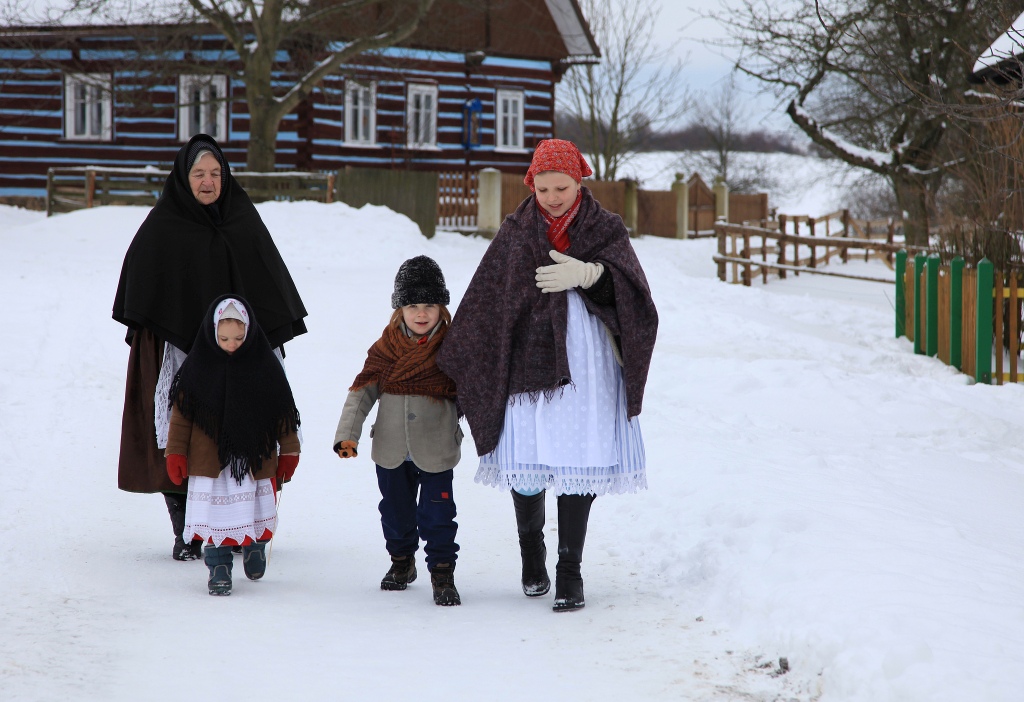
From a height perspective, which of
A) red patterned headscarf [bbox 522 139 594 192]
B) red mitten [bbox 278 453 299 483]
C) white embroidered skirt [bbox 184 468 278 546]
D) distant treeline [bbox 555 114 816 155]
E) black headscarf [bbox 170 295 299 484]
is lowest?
white embroidered skirt [bbox 184 468 278 546]

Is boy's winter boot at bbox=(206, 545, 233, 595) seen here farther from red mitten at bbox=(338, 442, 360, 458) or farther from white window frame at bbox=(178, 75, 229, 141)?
white window frame at bbox=(178, 75, 229, 141)

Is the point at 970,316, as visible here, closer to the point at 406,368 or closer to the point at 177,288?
the point at 406,368

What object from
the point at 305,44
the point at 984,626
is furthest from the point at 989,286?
the point at 305,44

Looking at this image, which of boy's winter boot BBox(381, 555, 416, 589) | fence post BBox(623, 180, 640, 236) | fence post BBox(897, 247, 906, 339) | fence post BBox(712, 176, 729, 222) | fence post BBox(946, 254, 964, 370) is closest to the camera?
boy's winter boot BBox(381, 555, 416, 589)

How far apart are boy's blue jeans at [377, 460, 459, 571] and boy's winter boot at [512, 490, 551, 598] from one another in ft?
0.89

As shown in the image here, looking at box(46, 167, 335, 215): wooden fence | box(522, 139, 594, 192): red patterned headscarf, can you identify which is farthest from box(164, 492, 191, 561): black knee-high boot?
box(46, 167, 335, 215): wooden fence

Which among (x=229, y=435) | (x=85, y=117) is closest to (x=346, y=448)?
(x=229, y=435)

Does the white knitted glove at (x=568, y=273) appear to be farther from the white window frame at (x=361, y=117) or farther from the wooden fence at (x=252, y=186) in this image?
the white window frame at (x=361, y=117)

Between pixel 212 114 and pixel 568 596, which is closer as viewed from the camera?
pixel 568 596

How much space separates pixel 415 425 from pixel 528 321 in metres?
0.62

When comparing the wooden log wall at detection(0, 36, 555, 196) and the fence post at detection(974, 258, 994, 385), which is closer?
the fence post at detection(974, 258, 994, 385)

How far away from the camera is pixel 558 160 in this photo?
162 inches

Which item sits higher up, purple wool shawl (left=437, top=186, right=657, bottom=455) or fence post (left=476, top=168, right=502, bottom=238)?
fence post (left=476, top=168, right=502, bottom=238)

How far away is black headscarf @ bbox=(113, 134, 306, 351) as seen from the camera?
4691mm
